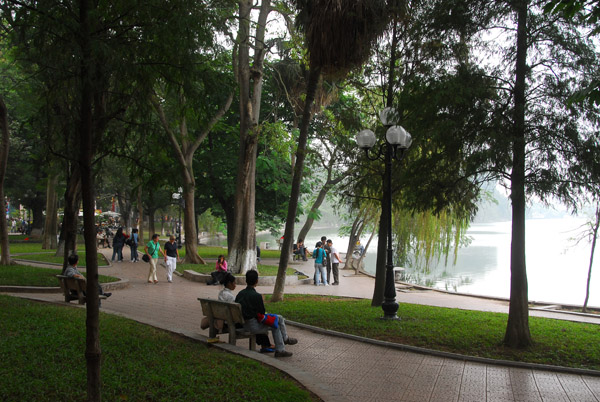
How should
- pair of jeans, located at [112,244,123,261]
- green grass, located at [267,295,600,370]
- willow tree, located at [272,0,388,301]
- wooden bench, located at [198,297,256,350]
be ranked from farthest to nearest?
pair of jeans, located at [112,244,123,261] → willow tree, located at [272,0,388,301] → green grass, located at [267,295,600,370] → wooden bench, located at [198,297,256,350]

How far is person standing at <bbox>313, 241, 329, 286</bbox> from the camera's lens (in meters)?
20.2

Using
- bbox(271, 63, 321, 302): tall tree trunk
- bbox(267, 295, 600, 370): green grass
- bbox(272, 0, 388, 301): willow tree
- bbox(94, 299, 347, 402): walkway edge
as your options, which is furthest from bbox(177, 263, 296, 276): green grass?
bbox(94, 299, 347, 402): walkway edge

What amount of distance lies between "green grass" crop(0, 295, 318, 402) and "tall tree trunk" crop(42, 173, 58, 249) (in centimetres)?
2418

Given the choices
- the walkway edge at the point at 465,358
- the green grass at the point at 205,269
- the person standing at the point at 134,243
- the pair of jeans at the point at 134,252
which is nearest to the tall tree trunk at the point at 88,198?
the walkway edge at the point at 465,358

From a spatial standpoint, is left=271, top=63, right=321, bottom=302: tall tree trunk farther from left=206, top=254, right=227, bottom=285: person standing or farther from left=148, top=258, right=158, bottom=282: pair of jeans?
left=148, top=258, right=158, bottom=282: pair of jeans

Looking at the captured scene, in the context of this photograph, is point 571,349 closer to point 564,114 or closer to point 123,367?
point 564,114

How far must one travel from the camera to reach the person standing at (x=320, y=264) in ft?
66.2

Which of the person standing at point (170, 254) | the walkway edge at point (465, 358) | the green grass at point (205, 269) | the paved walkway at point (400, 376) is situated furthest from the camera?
the green grass at point (205, 269)

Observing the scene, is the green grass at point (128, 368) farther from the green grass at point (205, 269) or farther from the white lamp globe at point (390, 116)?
the green grass at point (205, 269)

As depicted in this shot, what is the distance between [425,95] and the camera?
9914 mm

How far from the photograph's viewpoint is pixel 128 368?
631 cm

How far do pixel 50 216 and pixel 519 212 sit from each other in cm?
2869

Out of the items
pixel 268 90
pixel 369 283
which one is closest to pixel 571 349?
pixel 369 283

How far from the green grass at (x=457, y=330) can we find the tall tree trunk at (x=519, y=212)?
320 mm
